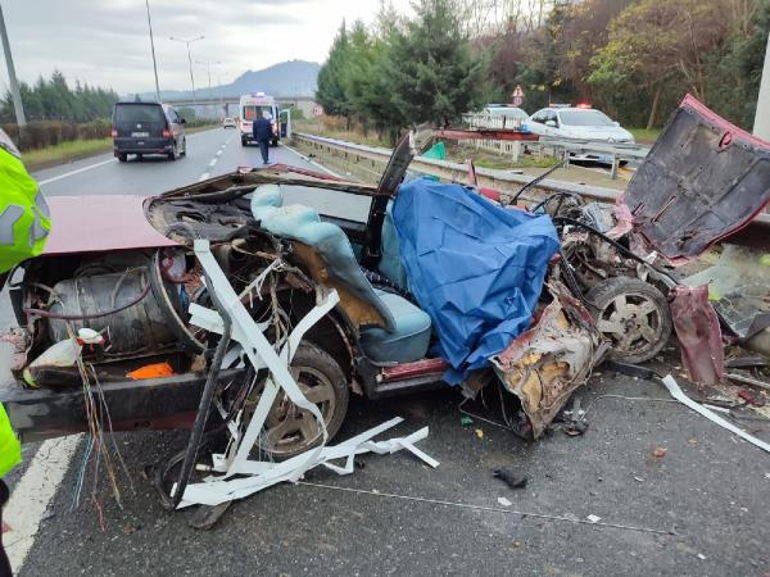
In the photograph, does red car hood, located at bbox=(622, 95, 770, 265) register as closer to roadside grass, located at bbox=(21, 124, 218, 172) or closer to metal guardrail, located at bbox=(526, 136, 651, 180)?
metal guardrail, located at bbox=(526, 136, 651, 180)

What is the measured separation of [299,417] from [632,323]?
2.59 meters

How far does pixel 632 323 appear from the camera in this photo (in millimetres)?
4316

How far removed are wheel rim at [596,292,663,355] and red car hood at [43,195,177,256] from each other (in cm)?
307

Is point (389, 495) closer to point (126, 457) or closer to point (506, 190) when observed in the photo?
point (126, 457)

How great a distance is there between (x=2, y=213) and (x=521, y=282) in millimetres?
2710

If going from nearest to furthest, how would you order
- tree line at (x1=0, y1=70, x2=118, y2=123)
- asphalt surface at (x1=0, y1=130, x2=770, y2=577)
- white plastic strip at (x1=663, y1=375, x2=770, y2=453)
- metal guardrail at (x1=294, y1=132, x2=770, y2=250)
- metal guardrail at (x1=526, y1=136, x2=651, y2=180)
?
asphalt surface at (x1=0, y1=130, x2=770, y2=577), white plastic strip at (x1=663, y1=375, x2=770, y2=453), metal guardrail at (x1=294, y1=132, x2=770, y2=250), metal guardrail at (x1=526, y1=136, x2=651, y2=180), tree line at (x1=0, y1=70, x2=118, y2=123)

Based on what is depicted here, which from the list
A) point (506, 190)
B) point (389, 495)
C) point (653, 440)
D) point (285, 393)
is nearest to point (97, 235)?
point (285, 393)

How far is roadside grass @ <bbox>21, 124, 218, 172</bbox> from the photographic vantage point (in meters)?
19.8

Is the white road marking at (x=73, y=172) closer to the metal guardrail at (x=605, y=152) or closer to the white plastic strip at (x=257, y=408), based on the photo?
the metal guardrail at (x=605, y=152)

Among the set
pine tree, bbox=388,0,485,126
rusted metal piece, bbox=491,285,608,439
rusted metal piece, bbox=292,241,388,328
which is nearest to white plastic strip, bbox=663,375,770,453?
rusted metal piece, bbox=491,285,608,439

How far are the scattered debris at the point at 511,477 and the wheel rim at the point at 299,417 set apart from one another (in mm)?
917

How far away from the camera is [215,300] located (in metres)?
2.54

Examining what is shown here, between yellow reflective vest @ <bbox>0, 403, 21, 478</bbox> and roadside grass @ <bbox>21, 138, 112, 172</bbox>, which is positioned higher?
yellow reflective vest @ <bbox>0, 403, 21, 478</bbox>

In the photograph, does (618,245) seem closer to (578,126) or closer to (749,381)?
(749,381)
